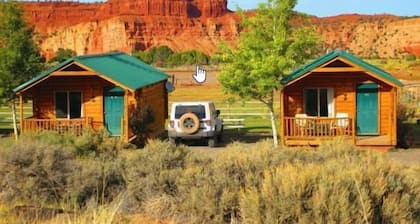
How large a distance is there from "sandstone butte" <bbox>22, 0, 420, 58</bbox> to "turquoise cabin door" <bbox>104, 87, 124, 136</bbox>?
374 ft

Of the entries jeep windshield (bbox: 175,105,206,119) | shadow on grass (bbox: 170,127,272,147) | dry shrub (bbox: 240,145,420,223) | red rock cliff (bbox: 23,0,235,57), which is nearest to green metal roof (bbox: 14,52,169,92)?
jeep windshield (bbox: 175,105,206,119)

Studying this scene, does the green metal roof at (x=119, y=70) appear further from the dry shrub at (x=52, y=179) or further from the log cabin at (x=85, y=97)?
the dry shrub at (x=52, y=179)

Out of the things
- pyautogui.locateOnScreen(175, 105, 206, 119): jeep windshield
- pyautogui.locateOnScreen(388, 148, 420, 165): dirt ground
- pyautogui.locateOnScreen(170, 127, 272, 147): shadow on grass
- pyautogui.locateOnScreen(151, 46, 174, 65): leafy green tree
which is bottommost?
pyautogui.locateOnScreen(388, 148, 420, 165): dirt ground

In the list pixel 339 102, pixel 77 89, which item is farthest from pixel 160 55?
pixel 339 102

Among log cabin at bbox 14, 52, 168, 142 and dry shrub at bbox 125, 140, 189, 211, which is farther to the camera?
log cabin at bbox 14, 52, 168, 142

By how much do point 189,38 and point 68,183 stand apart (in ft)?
497

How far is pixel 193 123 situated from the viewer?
86.5 ft

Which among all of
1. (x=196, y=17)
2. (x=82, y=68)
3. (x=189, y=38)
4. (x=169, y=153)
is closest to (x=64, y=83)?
(x=82, y=68)

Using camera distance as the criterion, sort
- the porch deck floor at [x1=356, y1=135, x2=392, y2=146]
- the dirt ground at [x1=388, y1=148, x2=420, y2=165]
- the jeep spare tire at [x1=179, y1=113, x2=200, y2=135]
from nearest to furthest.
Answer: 1. the dirt ground at [x1=388, y1=148, x2=420, y2=165]
2. the porch deck floor at [x1=356, y1=135, x2=392, y2=146]
3. the jeep spare tire at [x1=179, y1=113, x2=200, y2=135]

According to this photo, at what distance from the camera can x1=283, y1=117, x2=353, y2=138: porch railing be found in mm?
25844

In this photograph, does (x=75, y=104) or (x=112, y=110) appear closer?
Answer: (x=112, y=110)

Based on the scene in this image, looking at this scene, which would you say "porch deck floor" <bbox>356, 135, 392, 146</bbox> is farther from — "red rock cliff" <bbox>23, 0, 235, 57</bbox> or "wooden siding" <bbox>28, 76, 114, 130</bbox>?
"red rock cliff" <bbox>23, 0, 235, 57</bbox>

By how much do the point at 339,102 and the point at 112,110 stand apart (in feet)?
29.7

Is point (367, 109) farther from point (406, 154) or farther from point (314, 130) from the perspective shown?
point (406, 154)
